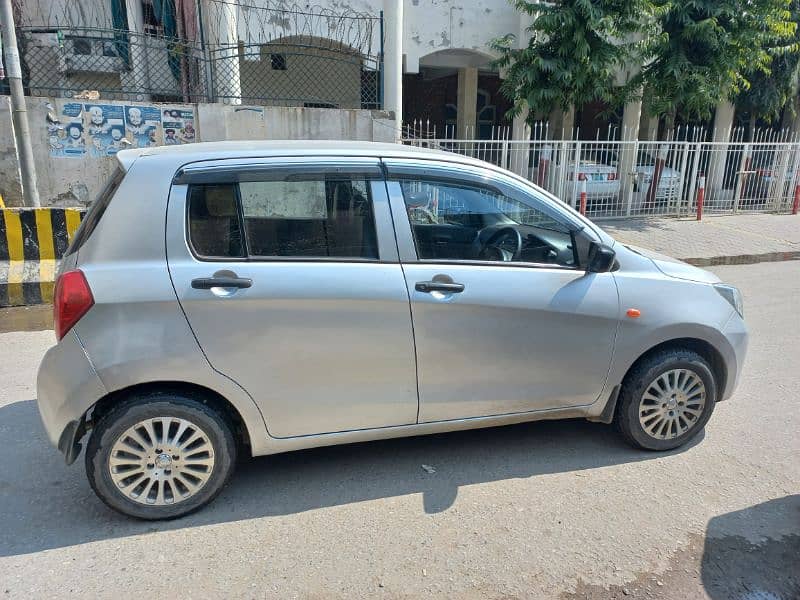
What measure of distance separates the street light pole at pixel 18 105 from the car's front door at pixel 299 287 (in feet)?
19.4

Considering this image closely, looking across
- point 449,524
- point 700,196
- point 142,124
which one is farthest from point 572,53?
point 449,524

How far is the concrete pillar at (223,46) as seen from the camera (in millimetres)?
9195

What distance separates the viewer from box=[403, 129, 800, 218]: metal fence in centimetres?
1188

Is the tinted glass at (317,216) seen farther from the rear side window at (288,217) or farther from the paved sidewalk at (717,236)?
the paved sidewalk at (717,236)

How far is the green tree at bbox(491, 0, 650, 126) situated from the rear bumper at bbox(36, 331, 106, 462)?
10258 millimetres

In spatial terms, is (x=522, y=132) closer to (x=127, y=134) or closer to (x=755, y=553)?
(x=127, y=134)

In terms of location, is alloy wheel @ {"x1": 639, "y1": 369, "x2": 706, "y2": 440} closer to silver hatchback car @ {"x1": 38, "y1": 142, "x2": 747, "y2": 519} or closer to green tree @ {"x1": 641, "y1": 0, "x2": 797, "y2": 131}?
silver hatchback car @ {"x1": 38, "y1": 142, "x2": 747, "y2": 519}

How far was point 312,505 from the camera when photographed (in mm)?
3021

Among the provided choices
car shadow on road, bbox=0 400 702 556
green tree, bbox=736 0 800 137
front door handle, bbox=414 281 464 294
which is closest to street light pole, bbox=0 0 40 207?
car shadow on road, bbox=0 400 702 556

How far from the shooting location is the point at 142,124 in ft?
27.9

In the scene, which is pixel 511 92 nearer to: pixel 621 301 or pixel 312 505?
pixel 621 301

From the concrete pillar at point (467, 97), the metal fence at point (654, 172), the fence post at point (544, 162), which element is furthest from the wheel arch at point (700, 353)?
the concrete pillar at point (467, 97)

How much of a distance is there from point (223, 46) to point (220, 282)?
26.1 ft

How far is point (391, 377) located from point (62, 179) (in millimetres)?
7675
